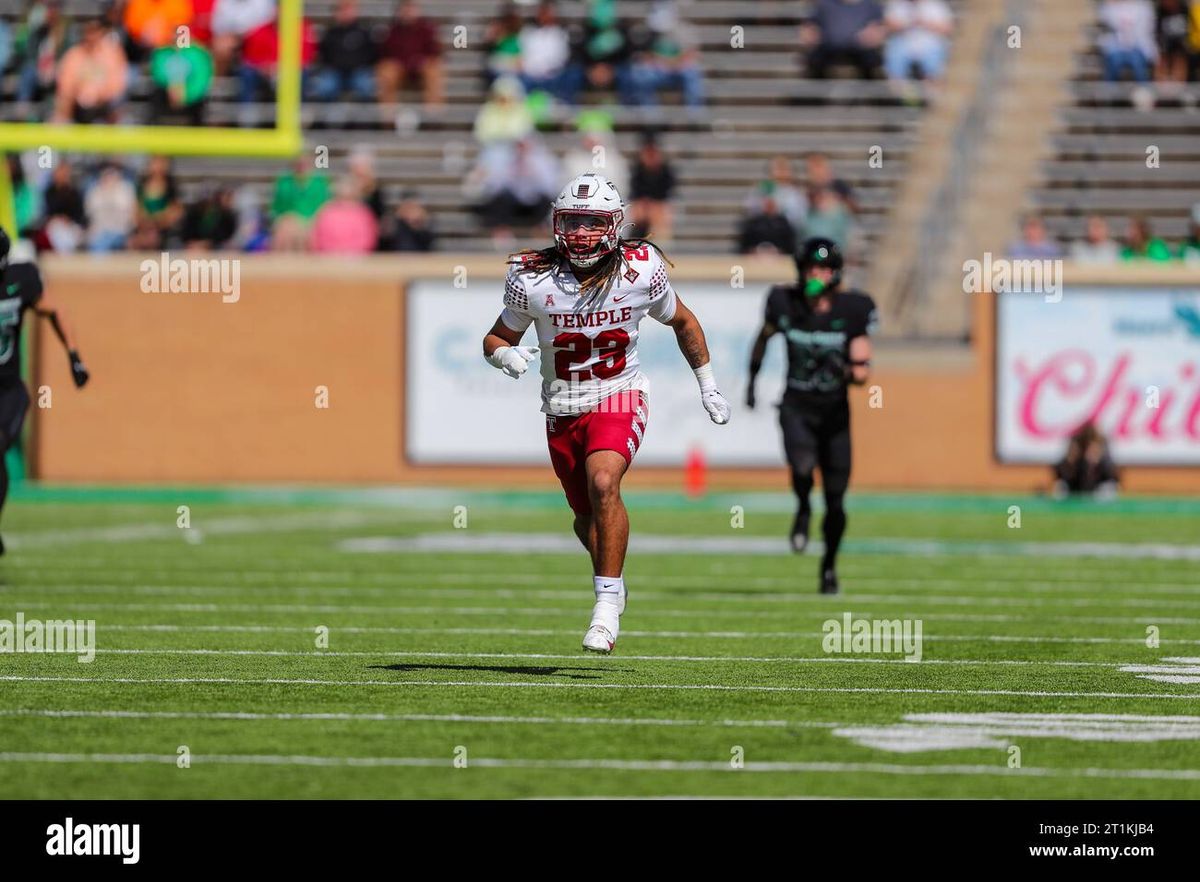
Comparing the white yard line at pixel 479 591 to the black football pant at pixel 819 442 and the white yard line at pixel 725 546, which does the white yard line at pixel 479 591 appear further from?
the white yard line at pixel 725 546

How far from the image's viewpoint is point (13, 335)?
14.4m

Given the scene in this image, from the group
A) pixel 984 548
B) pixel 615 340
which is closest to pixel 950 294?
pixel 984 548

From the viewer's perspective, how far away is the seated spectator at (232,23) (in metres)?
21.1

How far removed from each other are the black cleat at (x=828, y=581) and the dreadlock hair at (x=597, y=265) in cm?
428

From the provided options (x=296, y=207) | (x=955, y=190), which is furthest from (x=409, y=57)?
(x=955, y=190)

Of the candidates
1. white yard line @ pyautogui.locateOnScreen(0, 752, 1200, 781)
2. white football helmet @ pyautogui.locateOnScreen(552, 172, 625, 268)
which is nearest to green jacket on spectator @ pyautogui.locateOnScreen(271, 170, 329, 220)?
white football helmet @ pyautogui.locateOnScreen(552, 172, 625, 268)

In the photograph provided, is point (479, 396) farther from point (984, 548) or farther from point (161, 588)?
point (161, 588)

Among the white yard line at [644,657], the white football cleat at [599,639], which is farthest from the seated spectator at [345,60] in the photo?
the white football cleat at [599,639]

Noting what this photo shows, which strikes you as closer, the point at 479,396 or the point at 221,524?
the point at 221,524

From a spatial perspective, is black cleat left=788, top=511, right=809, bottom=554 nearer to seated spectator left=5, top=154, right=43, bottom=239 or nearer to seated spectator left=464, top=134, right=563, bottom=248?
seated spectator left=464, top=134, right=563, bottom=248

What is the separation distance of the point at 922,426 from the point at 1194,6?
5691 millimetres

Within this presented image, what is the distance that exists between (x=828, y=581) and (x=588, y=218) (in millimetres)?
4769

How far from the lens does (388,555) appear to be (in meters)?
17.4

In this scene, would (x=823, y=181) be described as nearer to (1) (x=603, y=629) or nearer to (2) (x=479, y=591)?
(2) (x=479, y=591)
